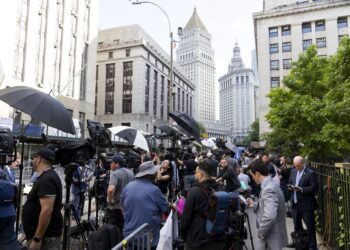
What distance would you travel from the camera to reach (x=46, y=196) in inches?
147

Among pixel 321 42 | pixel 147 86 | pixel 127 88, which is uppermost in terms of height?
pixel 321 42

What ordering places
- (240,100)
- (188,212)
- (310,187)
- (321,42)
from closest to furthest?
(188,212) < (310,187) < (321,42) < (240,100)

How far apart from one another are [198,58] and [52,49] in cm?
11262

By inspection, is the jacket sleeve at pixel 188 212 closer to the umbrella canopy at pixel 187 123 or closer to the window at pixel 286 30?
the umbrella canopy at pixel 187 123

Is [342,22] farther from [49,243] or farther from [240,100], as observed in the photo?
[240,100]

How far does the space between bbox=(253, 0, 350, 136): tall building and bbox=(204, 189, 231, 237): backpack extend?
160ft

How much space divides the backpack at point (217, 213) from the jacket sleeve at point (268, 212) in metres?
0.84

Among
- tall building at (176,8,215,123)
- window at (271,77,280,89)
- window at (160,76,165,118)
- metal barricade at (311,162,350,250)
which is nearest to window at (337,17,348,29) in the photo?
window at (271,77,280,89)

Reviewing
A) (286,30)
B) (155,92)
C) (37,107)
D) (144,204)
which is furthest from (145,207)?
(155,92)

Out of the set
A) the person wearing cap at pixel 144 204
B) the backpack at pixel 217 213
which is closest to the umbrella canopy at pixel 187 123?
the person wearing cap at pixel 144 204

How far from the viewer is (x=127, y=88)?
67438 mm

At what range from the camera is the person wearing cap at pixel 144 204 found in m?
4.34

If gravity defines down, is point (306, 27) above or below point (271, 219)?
above

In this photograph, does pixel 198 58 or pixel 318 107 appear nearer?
pixel 318 107
